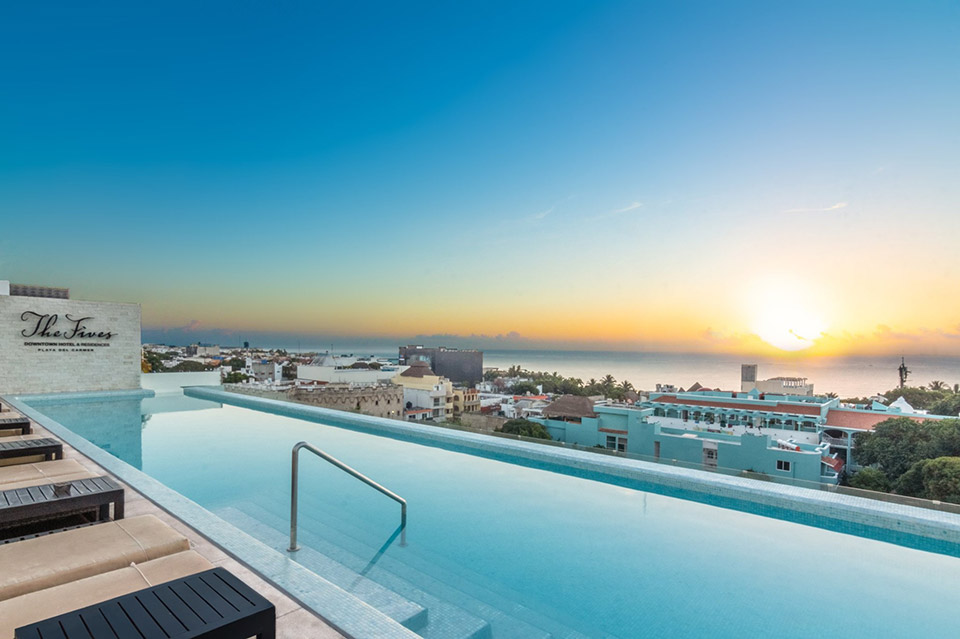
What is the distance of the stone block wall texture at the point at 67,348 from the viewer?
1277 centimetres

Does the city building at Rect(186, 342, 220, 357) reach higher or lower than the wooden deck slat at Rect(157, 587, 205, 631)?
lower

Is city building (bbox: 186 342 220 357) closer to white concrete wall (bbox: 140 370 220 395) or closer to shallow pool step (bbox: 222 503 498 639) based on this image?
white concrete wall (bbox: 140 370 220 395)

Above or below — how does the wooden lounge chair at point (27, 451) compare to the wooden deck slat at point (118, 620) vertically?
below

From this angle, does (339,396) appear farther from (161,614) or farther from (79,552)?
(161,614)

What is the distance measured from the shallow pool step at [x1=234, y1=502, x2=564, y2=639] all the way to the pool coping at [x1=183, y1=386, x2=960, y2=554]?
2.82m

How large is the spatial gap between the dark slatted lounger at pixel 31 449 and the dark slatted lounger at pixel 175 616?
3209 mm

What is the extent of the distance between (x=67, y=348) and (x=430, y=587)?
15270mm

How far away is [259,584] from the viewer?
2.49m

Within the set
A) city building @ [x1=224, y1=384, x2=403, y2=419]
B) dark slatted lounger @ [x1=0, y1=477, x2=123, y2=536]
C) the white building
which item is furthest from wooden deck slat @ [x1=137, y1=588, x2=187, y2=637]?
the white building

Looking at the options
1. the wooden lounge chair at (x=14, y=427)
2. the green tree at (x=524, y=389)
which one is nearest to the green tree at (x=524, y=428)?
the wooden lounge chair at (x=14, y=427)

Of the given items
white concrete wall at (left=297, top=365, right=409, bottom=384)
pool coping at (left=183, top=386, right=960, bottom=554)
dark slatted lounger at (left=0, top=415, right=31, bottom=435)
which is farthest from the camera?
white concrete wall at (left=297, top=365, right=409, bottom=384)

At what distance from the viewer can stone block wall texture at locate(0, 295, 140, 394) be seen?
1277cm

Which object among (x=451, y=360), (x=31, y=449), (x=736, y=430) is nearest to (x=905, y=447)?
(x=736, y=430)

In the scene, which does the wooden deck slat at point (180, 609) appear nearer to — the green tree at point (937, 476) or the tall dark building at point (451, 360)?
the green tree at point (937, 476)
